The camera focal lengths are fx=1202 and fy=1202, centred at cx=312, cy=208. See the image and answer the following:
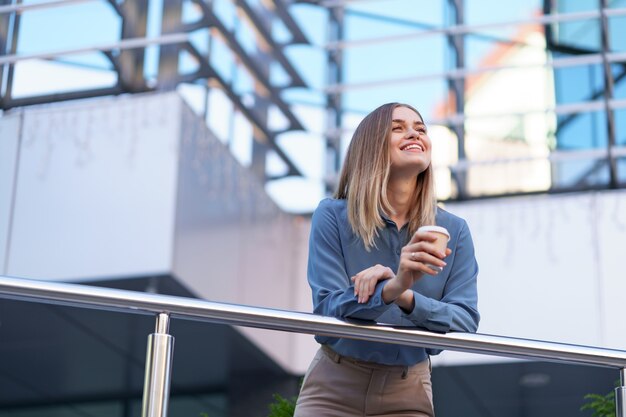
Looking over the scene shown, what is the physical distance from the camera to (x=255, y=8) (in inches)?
442

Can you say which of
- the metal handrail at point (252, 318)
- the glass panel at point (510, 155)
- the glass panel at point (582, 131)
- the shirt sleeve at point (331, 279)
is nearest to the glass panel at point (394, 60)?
the glass panel at point (510, 155)

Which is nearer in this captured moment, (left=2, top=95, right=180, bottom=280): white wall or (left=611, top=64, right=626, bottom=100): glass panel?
(left=2, top=95, right=180, bottom=280): white wall

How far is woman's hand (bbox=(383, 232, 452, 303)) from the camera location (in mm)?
2848

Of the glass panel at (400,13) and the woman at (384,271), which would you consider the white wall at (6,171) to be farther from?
the woman at (384,271)

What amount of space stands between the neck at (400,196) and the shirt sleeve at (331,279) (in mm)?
184

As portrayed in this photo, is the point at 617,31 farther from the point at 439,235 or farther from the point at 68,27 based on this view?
the point at 439,235

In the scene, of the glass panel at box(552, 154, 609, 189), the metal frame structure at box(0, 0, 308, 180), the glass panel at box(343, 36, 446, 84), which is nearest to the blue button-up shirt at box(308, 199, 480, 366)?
the metal frame structure at box(0, 0, 308, 180)

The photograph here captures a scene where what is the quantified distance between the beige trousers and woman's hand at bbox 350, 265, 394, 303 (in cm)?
23

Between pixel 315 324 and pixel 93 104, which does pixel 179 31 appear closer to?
pixel 93 104

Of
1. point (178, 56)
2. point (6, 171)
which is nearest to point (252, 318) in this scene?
point (178, 56)

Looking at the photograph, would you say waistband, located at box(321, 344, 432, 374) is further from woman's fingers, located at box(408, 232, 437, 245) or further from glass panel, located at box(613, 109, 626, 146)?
glass panel, located at box(613, 109, 626, 146)

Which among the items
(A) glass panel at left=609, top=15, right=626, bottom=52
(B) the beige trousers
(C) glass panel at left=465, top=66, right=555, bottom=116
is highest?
(A) glass panel at left=609, top=15, right=626, bottom=52

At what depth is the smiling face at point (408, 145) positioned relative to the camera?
3348 millimetres

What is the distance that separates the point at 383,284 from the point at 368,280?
0.04 m
